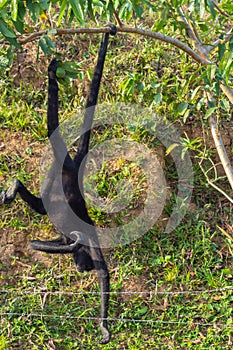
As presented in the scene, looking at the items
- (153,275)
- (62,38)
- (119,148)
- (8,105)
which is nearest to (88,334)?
(153,275)

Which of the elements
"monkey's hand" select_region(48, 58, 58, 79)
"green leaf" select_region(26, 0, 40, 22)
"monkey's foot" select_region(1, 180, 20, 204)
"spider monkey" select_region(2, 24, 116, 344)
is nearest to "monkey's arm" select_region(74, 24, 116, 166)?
"spider monkey" select_region(2, 24, 116, 344)

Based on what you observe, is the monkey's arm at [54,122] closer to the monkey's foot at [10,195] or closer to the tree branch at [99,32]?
the tree branch at [99,32]

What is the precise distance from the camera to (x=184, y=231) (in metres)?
4.66

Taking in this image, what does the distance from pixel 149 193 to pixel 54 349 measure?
1.35m

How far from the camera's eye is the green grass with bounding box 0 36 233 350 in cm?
422

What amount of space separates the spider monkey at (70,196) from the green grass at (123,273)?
39 centimetres

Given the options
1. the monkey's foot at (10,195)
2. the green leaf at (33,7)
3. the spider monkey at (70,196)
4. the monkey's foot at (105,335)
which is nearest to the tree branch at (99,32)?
the spider monkey at (70,196)

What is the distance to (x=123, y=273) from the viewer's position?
14.7ft

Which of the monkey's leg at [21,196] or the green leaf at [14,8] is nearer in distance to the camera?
the green leaf at [14,8]

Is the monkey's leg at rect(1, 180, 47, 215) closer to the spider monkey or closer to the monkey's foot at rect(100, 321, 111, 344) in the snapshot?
the spider monkey

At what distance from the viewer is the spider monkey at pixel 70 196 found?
11.7ft

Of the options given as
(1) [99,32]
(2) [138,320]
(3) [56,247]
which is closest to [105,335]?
(2) [138,320]

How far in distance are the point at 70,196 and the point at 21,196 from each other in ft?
0.97

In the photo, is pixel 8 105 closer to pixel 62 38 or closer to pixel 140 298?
pixel 62 38
